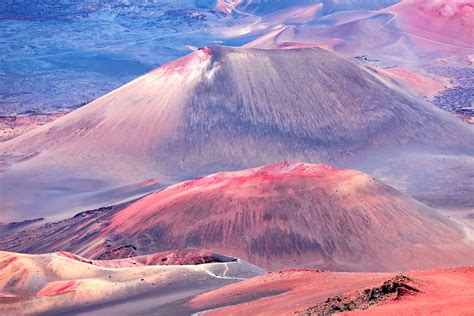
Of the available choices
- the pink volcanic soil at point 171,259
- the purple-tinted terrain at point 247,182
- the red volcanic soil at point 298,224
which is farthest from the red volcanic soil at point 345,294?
the red volcanic soil at point 298,224

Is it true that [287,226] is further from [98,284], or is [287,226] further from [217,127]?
[217,127]

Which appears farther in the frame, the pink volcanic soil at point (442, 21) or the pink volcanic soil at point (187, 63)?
the pink volcanic soil at point (442, 21)

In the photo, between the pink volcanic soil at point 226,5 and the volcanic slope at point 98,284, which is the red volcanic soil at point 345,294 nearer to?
the volcanic slope at point 98,284

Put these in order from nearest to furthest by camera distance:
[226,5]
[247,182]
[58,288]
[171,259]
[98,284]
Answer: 1. [58,288]
2. [98,284]
3. [171,259]
4. [247,182]
5. [226,5]

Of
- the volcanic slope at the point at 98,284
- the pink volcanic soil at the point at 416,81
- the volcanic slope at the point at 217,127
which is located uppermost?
the volcanic slope at the point at 98,284

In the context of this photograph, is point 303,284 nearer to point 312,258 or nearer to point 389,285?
point 389,285

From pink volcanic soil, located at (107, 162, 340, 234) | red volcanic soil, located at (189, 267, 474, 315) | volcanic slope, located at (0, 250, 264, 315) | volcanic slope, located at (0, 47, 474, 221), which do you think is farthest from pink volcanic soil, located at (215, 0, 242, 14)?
red volcanic soil, located at (189, 267, 474, 315)

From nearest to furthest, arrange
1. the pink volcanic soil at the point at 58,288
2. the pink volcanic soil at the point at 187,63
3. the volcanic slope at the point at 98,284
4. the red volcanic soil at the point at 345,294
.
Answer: the red volcanic soil at the point at 345,294, the volcanic slope at the point at 98,284, the pink volcanic soil at the point at 58,288, the pink volcanic soil at the point at 187,63

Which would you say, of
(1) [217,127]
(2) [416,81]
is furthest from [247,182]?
(2) [416,81]
